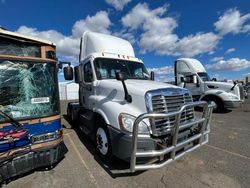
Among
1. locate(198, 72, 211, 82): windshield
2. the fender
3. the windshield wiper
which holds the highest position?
locate(198, 72, 211, 82): windshield

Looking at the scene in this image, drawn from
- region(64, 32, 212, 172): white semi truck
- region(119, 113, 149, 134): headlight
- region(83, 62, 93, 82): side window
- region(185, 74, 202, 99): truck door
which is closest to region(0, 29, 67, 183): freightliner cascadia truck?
region(64, 32, 212, 172): white semi truck

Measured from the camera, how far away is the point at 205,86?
11.4 metres

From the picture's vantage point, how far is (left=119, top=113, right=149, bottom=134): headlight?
3.29 m

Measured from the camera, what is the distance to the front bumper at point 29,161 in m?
3.14

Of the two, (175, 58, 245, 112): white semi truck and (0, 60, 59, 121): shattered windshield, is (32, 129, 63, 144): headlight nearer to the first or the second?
(0, 60, 59, 121): shattered windshield

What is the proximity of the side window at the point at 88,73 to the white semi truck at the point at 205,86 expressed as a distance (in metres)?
7.50

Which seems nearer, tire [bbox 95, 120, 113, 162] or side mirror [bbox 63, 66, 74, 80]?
tire [bbox 95, 120, 113, 162]

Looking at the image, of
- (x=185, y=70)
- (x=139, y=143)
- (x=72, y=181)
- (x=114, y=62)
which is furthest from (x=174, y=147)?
(x=185, y=70)

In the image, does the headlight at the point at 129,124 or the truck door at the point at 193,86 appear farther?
the truck door at the point at 193,86

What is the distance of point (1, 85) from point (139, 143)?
2.69 meters

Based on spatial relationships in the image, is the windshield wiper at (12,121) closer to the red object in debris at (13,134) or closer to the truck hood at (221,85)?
the red object in debris at (13,134)

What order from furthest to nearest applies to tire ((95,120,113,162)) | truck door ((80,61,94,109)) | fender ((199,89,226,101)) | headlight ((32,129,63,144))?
fender ((199,89,226,101)) → truck door ((80,61,94,109)) → tire ((95,120,113,162)) → headlight ((32,129,63,144))

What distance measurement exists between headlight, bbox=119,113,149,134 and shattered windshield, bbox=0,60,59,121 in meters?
1.45

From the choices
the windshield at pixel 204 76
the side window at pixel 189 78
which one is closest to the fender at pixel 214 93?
the windshield at pixel 204 76
